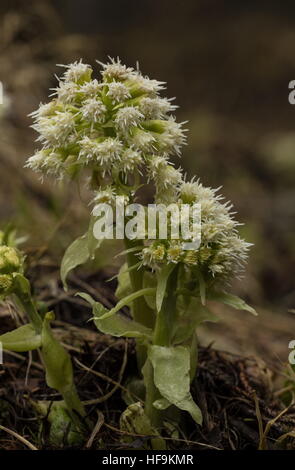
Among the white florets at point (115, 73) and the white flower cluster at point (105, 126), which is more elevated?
the white florets at point (115, 73)

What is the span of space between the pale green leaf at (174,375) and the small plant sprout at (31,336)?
0.34 meters

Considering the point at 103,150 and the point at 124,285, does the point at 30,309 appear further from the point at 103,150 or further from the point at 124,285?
the point at 103,150

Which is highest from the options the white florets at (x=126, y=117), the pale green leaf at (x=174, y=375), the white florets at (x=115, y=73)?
the white florets at (x=115, y=73)

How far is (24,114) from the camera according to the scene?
18.2 feet

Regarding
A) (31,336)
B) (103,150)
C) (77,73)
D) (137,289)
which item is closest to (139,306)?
(137,289)

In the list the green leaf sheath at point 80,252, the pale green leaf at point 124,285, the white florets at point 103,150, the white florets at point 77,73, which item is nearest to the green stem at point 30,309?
the green leaf sheath at point 80,252

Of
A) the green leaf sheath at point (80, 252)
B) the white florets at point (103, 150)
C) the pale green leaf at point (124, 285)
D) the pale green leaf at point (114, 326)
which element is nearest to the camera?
the white florets at point (103, 150)

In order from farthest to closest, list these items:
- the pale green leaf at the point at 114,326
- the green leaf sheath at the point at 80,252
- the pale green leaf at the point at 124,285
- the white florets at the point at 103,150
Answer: the pale green leaf at the point at 124,285 < the green leaf sheath at the point at 80,252 < the pale green leaf at the point at 114,326 < the white florets at the point at 103,150

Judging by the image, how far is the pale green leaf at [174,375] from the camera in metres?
2.02

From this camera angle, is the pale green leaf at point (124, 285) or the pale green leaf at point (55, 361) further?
the pale green leaf at point (124, 285)

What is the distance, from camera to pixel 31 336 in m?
2.22

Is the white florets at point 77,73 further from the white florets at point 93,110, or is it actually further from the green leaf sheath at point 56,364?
the green leaf sheath at point 56,364

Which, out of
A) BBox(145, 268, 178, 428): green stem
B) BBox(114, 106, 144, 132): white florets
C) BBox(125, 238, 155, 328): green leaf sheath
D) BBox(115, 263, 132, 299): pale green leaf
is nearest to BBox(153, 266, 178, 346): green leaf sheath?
BBox(145, 268, 178, 428): green stem
